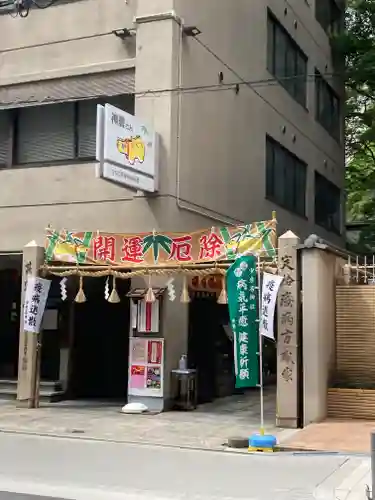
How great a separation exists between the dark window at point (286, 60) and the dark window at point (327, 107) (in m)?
1.48

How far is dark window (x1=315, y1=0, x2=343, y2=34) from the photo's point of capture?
27.8m

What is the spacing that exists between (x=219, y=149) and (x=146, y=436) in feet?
27.7

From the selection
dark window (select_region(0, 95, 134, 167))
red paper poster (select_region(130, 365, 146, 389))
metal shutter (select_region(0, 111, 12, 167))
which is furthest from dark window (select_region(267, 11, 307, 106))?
red paper poster (select_region(130, 365, 146, 389))

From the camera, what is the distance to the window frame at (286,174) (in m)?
22.0

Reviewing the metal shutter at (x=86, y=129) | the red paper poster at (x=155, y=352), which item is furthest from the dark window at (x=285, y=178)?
the red paper poster at (x=155, y=352)

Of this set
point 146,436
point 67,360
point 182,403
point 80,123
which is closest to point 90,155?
point 80,123

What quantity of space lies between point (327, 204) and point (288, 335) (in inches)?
603

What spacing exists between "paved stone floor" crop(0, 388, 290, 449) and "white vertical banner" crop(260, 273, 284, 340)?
1.80 m

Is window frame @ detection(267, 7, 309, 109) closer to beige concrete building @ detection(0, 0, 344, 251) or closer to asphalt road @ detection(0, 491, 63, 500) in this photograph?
beige concrete building @ detection(0, 0, 344, 251)

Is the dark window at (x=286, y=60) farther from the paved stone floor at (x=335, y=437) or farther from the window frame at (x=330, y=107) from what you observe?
the paved stone floor at (x=335, y=437)

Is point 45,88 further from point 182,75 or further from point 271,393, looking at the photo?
point 271,393

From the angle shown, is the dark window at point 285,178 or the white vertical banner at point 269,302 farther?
the dark window at point 285,178

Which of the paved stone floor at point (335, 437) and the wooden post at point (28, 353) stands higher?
the wooden post at point (28, 353)

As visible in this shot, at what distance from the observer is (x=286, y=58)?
2369 cm
